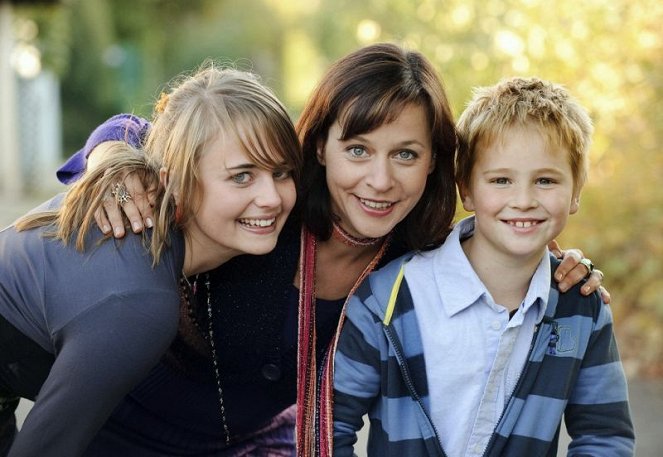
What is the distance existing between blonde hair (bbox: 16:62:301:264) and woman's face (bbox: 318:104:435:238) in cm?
13

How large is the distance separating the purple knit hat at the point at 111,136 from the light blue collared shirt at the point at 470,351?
105cm

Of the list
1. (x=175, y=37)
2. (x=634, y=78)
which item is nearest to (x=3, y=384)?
(x=634, y=78)

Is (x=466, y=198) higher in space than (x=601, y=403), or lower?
higher

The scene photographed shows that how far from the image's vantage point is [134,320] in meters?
2.25

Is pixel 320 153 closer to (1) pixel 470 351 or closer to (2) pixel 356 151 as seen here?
(2) pixel 356 151

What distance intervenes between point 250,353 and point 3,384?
0.74m

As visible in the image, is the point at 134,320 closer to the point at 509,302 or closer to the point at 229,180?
the point at 229,180

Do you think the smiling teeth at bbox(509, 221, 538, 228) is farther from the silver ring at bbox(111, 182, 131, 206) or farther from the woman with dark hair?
the silver ring at bbox(111, 182, 131, 206)

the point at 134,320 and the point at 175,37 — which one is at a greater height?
the point at 175,37

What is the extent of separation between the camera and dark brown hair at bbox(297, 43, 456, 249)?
2.74 meters

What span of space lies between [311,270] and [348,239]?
15cm

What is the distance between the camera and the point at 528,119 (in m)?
2.61

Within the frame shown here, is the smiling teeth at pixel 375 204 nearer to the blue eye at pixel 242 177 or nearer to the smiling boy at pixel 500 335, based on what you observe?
the smiling boy at pixel 500 335

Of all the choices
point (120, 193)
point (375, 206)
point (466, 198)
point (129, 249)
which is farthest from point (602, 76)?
point (129, 249)
